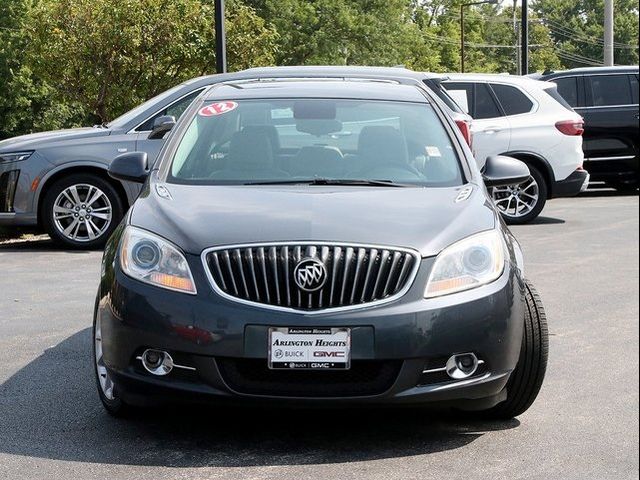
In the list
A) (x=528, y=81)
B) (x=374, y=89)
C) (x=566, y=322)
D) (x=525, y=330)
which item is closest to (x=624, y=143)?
(x=528, y=81)

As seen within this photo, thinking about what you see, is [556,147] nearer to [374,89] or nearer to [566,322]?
[566,322]

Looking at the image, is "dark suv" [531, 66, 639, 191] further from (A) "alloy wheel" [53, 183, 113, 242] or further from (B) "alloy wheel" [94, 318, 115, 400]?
(B) "alloy wheel" [94, 318, 115, 400]

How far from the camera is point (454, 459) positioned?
197 inches

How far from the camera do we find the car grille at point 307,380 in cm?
487

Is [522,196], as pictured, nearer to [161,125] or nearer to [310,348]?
[161,125]

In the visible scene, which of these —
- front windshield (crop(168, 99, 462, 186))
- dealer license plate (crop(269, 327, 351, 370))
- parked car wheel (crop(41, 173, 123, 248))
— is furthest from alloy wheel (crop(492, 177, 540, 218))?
dealer license plate (crop(269, 327, 351, 370))

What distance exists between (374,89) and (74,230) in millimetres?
6030

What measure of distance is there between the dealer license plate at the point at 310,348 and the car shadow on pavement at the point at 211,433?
0.43 m

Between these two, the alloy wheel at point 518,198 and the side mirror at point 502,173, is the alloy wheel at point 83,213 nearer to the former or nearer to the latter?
the alloy wheel at point 518,198

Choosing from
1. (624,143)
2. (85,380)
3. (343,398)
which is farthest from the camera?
(624,143)

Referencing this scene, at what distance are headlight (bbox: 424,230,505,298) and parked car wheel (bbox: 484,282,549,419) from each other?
45 centimetres

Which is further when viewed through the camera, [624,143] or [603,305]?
[624,143]

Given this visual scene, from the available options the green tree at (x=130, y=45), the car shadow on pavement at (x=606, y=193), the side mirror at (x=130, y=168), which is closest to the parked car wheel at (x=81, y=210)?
the side mirror at (x=130, y=168)

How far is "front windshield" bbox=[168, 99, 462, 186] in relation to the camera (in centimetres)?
595
